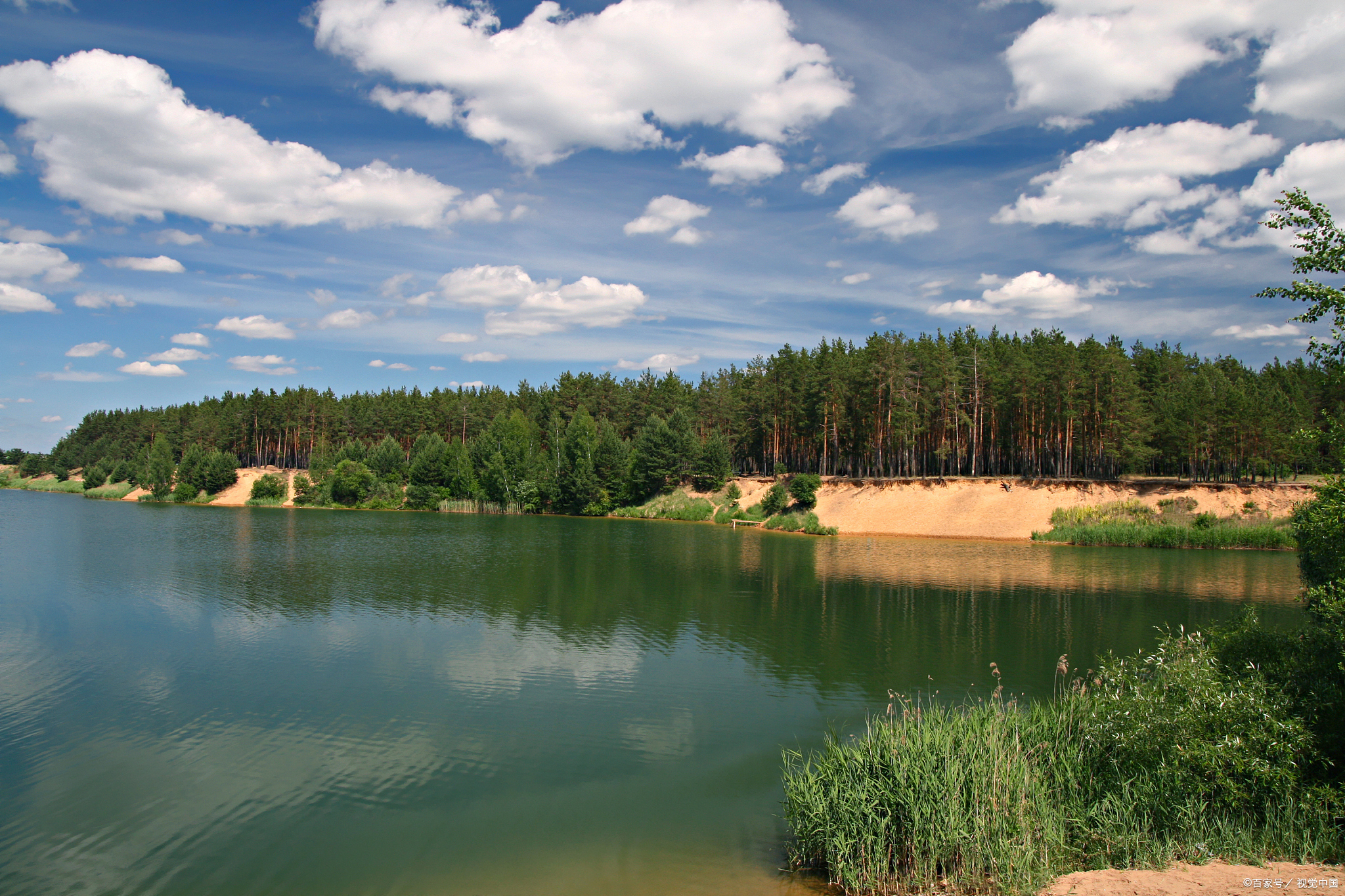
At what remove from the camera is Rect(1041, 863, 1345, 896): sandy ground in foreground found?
26.2 feet

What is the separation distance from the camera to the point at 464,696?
1858cm

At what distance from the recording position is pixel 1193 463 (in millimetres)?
65688

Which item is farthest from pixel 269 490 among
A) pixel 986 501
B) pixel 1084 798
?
pixel 1084 798

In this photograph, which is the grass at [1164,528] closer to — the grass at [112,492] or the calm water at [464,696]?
the calm water at [464,696]

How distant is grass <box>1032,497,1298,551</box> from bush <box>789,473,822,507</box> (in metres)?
20.5

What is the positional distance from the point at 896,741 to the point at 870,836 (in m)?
1.73

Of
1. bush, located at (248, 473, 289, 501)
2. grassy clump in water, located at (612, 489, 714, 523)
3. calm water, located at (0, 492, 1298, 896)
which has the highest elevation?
bush, located at (248, 473, 289, 501)

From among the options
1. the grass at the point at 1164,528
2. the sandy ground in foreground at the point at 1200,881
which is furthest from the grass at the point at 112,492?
the sandy ground in foreground at the point at 1200,881

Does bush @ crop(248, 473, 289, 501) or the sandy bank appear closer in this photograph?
the sandy bank

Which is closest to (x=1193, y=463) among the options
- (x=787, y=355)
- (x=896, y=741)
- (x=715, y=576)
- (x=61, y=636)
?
(x=787, y=355)

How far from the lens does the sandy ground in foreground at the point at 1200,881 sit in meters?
8.00

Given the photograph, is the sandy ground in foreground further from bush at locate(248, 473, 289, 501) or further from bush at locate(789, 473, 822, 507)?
bush at locate(248, 473, 289, 501)

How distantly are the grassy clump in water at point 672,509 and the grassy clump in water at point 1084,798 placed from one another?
6610 centimetres

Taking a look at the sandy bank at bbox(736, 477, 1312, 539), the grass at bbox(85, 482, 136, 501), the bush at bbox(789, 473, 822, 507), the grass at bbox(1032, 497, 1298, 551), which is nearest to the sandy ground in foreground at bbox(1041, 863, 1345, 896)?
the grass at bbox(1032, 497, 1298, 551)
